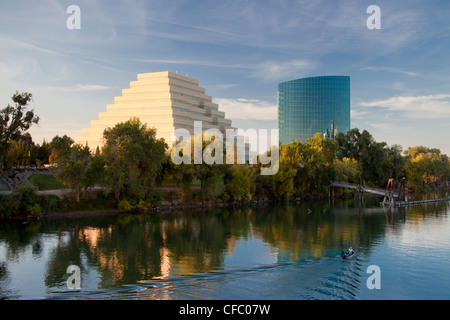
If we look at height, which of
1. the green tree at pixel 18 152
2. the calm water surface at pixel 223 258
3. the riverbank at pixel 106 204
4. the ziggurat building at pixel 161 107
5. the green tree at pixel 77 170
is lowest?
the calm water surface at pixel 223 258

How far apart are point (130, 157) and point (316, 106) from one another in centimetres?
13594

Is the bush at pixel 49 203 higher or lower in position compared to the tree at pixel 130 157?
lower

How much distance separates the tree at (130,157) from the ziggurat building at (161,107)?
5515 cm

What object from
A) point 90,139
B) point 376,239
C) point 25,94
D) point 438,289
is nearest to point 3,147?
point 25,94

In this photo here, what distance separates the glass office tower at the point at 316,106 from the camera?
179625 mm

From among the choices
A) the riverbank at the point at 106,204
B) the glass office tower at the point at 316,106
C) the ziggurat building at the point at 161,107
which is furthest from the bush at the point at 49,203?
the glass office tower at the point at 316,106

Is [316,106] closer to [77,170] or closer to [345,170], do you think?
[345,170]

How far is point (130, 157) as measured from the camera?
193ft

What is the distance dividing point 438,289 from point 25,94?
49.1 metres

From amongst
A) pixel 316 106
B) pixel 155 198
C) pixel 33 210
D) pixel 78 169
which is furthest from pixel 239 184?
pixel 316 106

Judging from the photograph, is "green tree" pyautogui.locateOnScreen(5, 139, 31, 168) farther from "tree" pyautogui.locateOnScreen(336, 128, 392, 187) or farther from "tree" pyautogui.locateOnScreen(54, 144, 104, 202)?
"tree" pyautogui.locateOnScreen(336, 128, 392, 187)

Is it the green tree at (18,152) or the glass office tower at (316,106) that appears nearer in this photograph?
the green tree at (18,152)

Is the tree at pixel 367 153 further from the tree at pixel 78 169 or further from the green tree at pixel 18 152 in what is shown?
the green tree at pixel 18 152

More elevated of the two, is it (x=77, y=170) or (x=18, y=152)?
(x=18, y=152)
